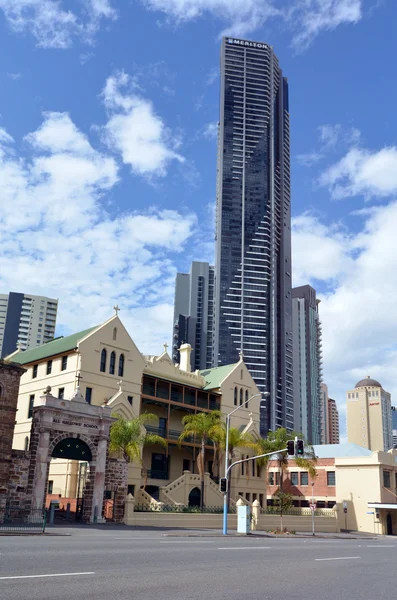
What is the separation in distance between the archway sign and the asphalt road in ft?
62.3

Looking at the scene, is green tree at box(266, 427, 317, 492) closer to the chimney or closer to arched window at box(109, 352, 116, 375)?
the chimney

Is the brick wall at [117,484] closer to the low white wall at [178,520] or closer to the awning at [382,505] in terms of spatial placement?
the low white wall at [178,520]

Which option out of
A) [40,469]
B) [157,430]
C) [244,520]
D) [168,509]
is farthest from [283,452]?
[40,469]

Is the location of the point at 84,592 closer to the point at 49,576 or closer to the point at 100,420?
the point at 49,576

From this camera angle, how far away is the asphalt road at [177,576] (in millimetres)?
9984

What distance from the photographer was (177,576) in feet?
40.1

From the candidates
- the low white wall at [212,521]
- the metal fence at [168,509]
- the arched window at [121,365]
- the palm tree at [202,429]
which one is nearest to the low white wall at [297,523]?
the low white wall at [212,521]

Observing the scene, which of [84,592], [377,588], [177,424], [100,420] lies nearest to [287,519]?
[177,424]

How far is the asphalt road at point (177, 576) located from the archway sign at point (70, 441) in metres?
19.0

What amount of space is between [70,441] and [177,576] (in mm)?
27294

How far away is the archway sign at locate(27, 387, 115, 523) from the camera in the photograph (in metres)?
35.5

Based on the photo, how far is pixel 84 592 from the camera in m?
9.70

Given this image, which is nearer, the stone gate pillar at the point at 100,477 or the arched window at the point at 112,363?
the stone gate pillar at the point at 100,477

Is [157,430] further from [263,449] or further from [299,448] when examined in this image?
[299,448]
